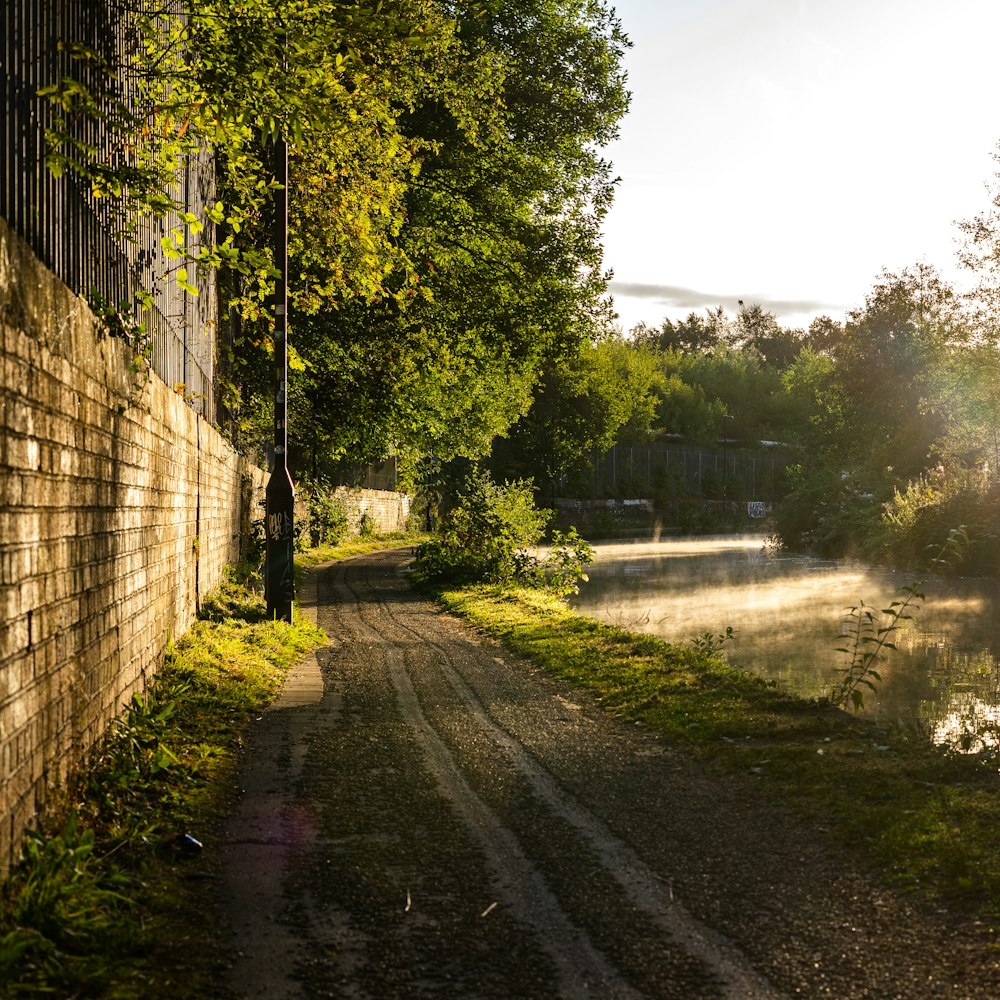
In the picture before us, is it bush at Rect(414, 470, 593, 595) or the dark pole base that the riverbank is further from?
bush at Rect(414, 470, 593, 595)

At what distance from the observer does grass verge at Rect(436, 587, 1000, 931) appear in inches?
200

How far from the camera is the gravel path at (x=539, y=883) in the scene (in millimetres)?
3844

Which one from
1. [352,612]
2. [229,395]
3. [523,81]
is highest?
[523,81]

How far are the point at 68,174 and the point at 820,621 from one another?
14668 mm

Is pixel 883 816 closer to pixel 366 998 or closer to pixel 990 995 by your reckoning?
pixel 990 995

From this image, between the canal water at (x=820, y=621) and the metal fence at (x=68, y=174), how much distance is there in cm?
676

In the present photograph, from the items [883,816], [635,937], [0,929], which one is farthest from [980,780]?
[0,929]

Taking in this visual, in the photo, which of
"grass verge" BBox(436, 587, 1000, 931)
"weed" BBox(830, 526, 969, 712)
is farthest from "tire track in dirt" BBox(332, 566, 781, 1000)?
"weed" BBox(830, 526, 969, 712)

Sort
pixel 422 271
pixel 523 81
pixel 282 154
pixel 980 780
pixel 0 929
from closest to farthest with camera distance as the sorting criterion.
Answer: pixel 0 929 → pixel 980 780 → pixel 282 154 → pixel 422 271 → pixel 523 81

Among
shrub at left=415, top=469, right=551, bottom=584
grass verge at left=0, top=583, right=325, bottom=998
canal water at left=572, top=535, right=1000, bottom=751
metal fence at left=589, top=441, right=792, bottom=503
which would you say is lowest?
canal water at left=572, top=535, right=1000, bottom=751

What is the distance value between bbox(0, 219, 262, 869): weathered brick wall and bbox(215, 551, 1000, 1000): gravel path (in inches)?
41.1

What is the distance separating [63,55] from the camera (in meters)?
5.58

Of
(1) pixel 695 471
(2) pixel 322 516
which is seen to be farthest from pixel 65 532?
(1) pixel 695 471

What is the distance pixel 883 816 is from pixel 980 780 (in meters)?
1.16
